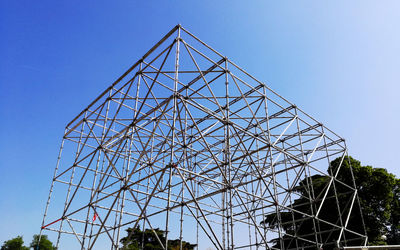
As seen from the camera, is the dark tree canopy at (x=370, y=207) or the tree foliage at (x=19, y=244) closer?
the dark tree canopy at (x=370, y=207)

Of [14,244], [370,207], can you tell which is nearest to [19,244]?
[14,244]

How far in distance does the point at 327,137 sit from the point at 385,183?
5774mm

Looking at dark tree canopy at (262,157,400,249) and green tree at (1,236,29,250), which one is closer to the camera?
dark tree canopy at (262,157,400,249)

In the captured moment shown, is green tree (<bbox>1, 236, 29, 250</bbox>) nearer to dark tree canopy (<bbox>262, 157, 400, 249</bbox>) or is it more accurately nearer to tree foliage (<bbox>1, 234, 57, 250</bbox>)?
tree foliage (<bbox>1, 234, 57, 250</bbox>)

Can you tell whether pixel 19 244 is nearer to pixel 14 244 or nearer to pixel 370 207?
pixel 14 244

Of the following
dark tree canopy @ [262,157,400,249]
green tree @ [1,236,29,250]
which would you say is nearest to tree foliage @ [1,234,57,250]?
green tree @ [1,236,29,250]

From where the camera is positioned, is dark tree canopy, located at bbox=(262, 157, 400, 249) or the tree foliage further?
the tree foliage

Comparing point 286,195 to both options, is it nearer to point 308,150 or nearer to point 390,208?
point 308,150

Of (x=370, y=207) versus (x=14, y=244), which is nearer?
(x=370, y=207)

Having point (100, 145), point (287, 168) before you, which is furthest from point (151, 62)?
point (287, 168)

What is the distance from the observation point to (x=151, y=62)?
45.9 ft

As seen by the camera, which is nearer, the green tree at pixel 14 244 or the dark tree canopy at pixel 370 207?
the dark tree canopy at pixel 370 207

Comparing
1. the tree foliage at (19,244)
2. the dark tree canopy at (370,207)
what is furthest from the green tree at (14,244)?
the dark tree canopy at (370,207)

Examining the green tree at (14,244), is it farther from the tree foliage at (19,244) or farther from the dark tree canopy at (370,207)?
the dark tree canopy at (370,207)
